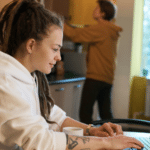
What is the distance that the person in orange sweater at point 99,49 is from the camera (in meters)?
2.31

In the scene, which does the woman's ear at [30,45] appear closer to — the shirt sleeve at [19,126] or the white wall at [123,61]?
the shirt sleeve at [19,126]

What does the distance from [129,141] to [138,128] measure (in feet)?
1.88

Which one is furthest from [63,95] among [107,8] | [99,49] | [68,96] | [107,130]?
[107,130]

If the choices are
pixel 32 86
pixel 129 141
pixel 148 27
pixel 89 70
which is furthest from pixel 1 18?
pixel 148 27

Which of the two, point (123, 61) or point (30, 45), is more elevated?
point (30, 45)

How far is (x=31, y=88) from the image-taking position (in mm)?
924

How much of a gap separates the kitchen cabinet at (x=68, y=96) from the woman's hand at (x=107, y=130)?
4.96ft

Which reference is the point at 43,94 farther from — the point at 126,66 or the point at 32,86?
the point at 126,66

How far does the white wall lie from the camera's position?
11.8 feet

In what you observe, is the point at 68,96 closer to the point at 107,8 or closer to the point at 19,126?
the point at 107,8

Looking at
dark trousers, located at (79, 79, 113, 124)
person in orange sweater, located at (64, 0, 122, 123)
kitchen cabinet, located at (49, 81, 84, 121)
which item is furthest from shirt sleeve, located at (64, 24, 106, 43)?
kitchen cabinet, located at (49, 81, 84, 121)

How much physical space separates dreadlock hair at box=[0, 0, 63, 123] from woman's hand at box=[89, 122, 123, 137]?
519mm

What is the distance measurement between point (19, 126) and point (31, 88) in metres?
0.26

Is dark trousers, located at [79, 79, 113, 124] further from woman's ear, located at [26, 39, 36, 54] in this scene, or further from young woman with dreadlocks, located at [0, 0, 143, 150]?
woman's ear, located at [26, 39, 36, 54]
